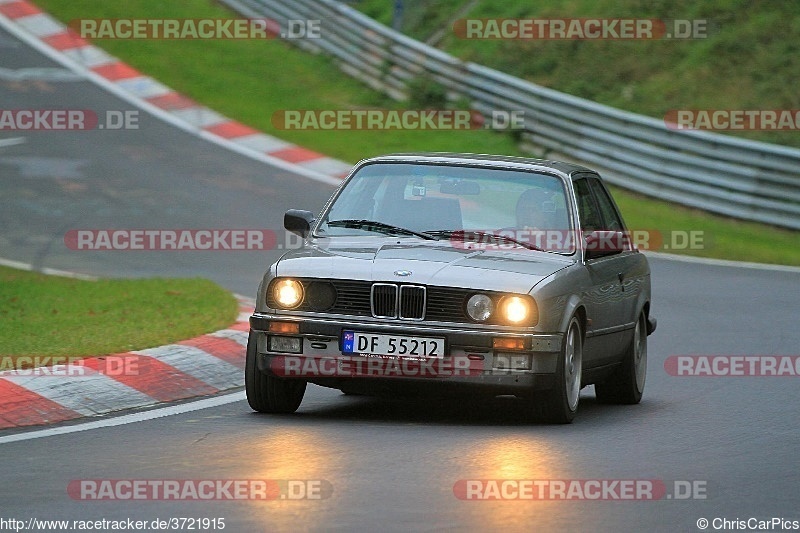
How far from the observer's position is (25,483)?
270 inches

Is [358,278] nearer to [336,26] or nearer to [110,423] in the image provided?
[110,423]

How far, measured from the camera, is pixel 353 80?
27.9 m

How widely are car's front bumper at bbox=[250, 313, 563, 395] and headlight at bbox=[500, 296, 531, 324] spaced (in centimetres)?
8

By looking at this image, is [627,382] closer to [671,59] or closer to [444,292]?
[444,292]

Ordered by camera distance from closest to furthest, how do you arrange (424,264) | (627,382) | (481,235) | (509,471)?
(509,471), (424,264), (481,235), (627,382)

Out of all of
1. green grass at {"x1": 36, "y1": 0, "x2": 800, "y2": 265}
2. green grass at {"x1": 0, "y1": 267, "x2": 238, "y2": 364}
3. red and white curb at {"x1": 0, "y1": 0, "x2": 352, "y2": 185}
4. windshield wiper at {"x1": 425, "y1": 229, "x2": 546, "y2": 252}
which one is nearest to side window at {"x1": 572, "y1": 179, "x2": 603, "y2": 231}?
windshield wiper at {"x1": 425, "y1": 229, "x2": 546, "y2": 252}

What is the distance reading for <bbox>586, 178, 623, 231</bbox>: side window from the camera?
35.0 ft

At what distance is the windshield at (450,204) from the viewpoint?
968cm

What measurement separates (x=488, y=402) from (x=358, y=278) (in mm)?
1725

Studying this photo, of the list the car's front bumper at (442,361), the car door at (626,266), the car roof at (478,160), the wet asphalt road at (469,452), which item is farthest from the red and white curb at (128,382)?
the car door at (626,266)

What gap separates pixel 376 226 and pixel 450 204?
459mm

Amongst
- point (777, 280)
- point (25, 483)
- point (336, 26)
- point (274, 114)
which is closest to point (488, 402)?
point (25, 483)

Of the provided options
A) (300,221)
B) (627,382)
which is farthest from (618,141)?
(300,221)

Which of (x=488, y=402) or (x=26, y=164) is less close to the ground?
(x=26, y=164)
